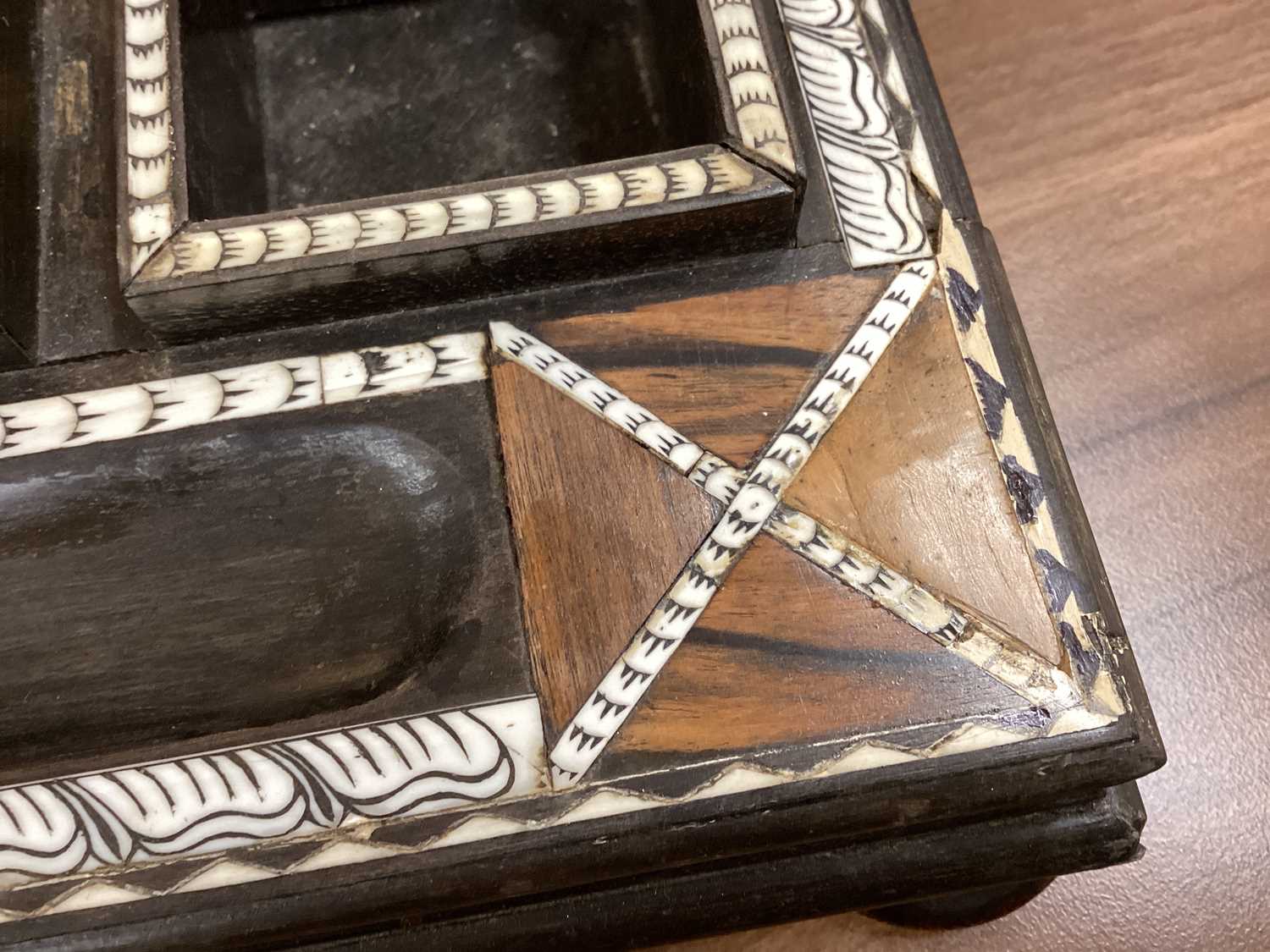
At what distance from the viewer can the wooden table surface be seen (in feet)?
2.73

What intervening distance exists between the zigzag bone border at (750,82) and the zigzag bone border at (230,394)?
0.76 ft

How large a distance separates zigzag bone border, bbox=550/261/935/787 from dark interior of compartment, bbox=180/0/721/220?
0.25 meters

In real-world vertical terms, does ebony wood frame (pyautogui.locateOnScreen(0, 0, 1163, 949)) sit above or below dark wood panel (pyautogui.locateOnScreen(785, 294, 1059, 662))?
below

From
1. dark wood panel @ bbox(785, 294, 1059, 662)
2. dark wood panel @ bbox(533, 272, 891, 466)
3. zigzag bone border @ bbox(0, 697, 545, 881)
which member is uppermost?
dark wood panel @ bbox(533, 272, 891, 466)

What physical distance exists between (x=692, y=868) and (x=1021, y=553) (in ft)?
0.95

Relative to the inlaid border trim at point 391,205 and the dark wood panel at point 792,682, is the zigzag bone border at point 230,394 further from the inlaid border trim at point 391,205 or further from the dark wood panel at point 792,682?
the dark wood panel at point 792,682

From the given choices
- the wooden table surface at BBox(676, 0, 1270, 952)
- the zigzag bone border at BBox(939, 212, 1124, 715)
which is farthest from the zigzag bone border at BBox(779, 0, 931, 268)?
the wooden table surface at BBox(676, 0, 1270, 952)

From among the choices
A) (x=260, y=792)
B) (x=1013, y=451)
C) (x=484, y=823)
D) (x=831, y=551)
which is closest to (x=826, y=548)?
(x=831, y=551)

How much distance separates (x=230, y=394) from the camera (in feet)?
2.24

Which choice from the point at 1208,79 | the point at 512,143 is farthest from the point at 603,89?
the point at 1208,79

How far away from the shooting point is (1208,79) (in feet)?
3.15

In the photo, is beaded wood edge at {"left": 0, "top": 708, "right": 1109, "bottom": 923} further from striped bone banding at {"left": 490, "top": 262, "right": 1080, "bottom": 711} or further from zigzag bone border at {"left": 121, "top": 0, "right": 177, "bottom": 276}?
zigzag bone border at {"left": 121, "top": 0, "right": 177, "bottom": 276}

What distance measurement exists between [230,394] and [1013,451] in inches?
20.6

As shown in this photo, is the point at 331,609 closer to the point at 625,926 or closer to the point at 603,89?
the point at 625,926
